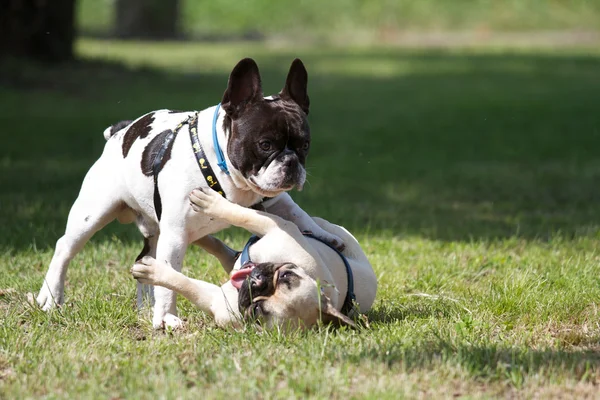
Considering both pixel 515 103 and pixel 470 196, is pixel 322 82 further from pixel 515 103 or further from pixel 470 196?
pixel 470 196

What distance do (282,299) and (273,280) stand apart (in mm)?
95

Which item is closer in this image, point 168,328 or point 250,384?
point 250,384

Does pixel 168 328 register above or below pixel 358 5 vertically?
above

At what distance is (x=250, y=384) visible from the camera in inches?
144

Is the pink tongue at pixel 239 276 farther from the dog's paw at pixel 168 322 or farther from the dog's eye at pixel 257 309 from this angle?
the dog's paw at pixel 168 322

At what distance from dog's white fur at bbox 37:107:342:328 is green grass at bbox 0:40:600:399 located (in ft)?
0.67

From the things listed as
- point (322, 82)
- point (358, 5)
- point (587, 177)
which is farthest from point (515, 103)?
point (358, 5)

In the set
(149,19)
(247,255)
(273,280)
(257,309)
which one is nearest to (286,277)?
(273,280)

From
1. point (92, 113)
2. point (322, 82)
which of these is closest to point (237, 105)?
point (92, 113)

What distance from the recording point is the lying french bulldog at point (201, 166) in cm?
435

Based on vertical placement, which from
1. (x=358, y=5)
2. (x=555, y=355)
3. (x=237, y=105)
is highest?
(x=237, y=105)

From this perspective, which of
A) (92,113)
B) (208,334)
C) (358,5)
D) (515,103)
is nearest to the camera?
(208,334)

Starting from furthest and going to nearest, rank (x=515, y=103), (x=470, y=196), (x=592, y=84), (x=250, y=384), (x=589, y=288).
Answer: (x=592, y=84)
(x=515, y=103)
(x=470, y=196)
(x=589, y=288)
(x=250, y=384)

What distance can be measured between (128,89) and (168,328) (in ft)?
38.3
